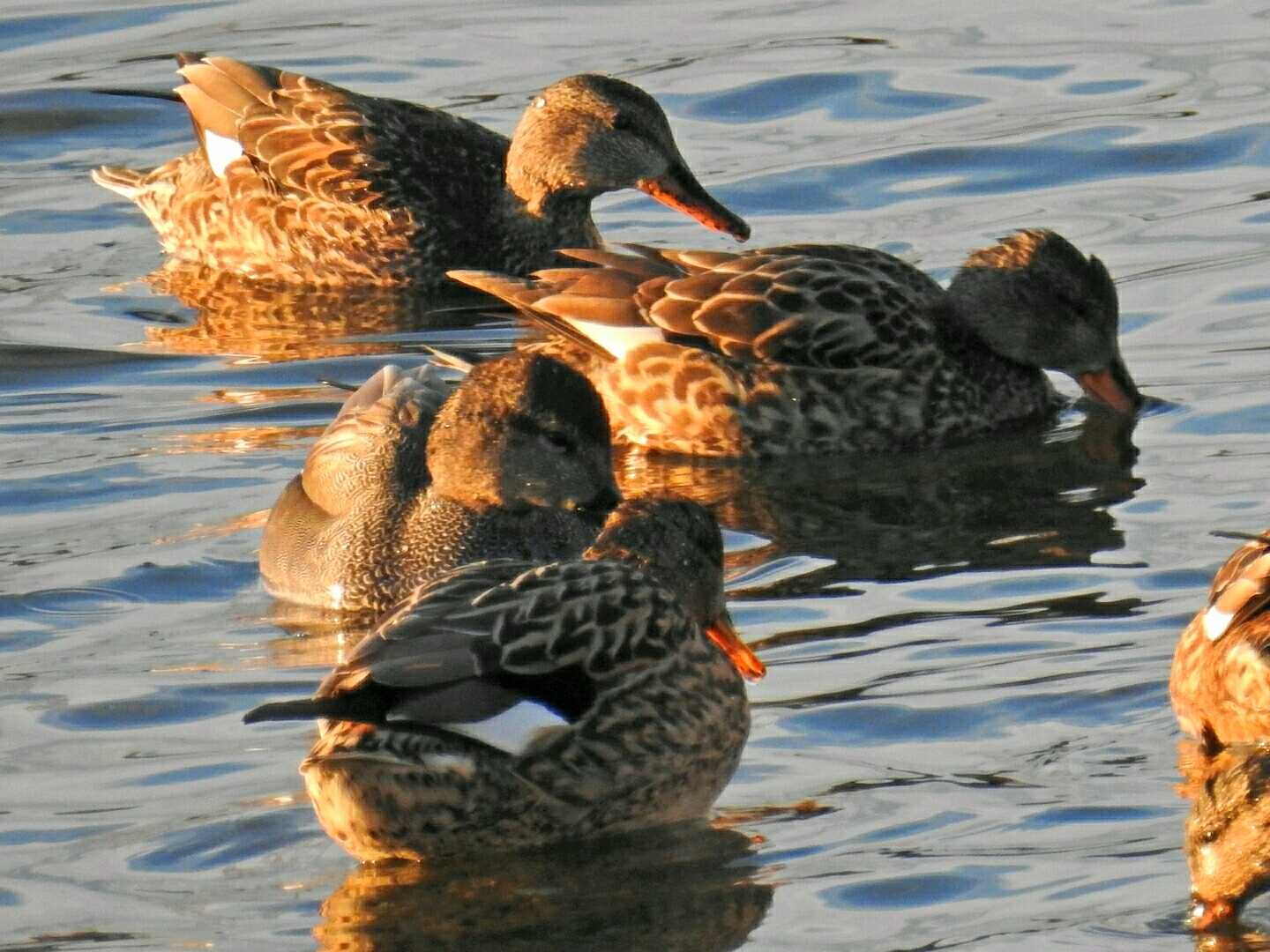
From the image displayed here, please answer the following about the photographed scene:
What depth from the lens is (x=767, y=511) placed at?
9641 mm

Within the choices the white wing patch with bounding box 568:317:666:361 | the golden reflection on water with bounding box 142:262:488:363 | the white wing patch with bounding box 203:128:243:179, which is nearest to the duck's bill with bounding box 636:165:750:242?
the golden reflection on water with bounding box 142:262:488:363

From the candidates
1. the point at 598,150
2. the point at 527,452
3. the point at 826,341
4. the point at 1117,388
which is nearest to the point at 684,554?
the point at 527,452

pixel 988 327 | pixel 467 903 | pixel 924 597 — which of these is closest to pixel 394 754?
pixel 467 903

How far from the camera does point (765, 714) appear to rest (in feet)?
24.0

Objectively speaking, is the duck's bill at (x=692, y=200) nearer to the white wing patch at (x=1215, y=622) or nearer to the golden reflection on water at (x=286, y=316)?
the golden reflection on water at (x=286, y=316)

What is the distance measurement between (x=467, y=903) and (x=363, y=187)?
23.4 feet

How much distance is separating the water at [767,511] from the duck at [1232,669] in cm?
14

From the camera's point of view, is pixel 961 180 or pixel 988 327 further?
pixel 961 180

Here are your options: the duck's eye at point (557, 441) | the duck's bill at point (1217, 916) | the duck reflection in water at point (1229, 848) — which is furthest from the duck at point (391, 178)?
the duck's bill at point (1217, 916)

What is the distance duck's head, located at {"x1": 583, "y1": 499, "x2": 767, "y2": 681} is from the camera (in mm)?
7195

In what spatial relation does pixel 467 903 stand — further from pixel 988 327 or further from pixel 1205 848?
pixel 988 327

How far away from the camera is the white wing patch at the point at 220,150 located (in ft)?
43.2

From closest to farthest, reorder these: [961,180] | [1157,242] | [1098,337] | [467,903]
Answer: [467,903]
[1098,337]
[1157,242]
[961,180]

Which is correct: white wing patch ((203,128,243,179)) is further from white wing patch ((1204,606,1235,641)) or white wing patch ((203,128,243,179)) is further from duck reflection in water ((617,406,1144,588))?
white wing patch ((1204,606,1235,641))
